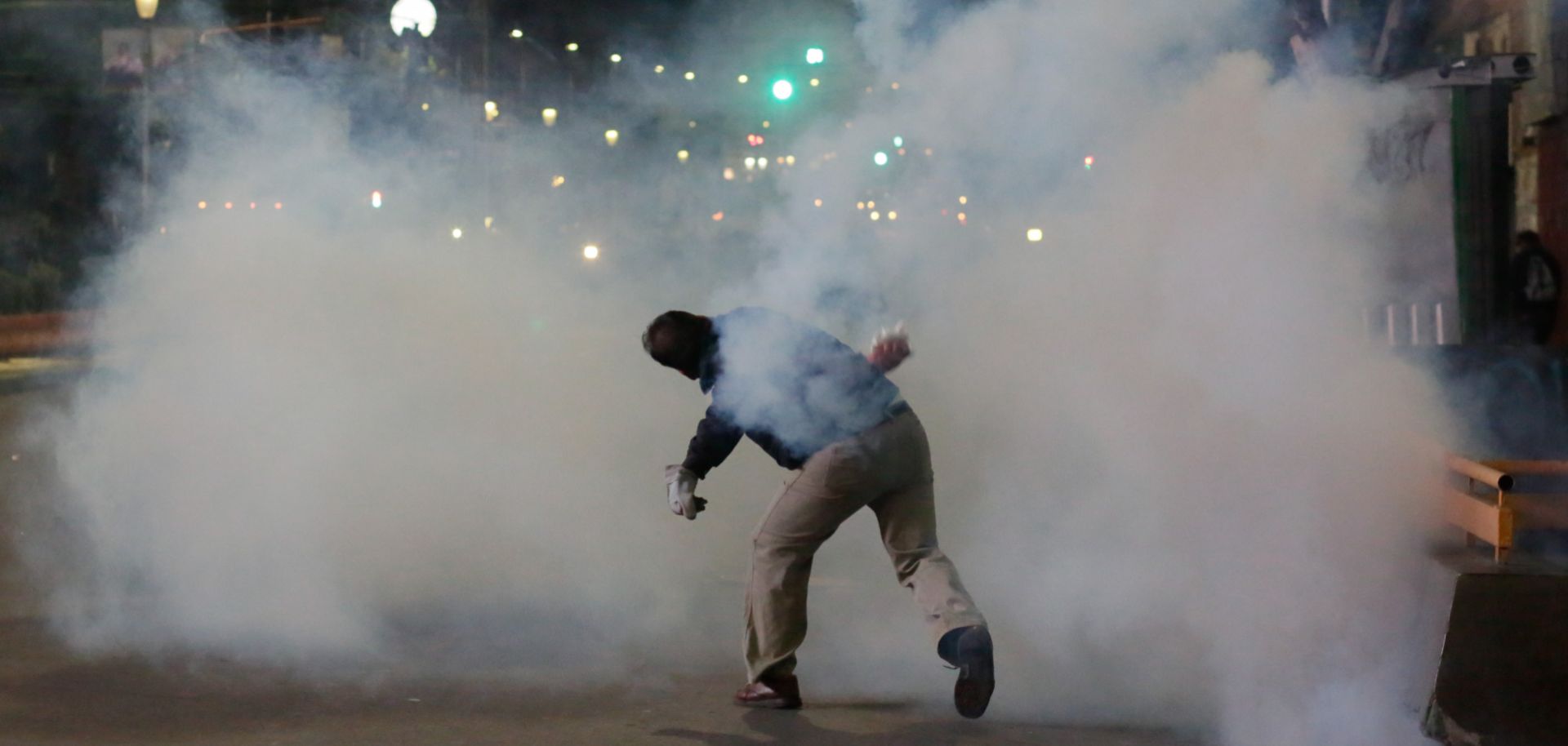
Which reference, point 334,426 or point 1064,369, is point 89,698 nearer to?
point 334,426

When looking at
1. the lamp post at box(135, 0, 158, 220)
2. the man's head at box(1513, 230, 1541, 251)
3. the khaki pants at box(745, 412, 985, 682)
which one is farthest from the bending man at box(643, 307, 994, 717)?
the lamp post at box(135, 0, 158, 220)

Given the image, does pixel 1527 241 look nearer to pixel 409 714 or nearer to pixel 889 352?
pixel 889 352

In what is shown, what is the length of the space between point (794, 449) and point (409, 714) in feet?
4.45

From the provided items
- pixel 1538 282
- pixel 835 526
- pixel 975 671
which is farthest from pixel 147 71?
pixel 975 671

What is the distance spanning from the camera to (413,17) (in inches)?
554

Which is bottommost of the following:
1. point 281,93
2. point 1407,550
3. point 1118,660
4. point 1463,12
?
point 1118,660

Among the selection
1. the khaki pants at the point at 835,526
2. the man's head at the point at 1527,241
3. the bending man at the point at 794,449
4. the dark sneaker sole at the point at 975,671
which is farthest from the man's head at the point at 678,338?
the man's head at the point at 1527,241

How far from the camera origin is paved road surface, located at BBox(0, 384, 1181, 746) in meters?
4.45

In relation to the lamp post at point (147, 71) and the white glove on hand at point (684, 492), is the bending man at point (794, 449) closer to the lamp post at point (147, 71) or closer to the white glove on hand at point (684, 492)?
the white glove on hand at point (684, 492)

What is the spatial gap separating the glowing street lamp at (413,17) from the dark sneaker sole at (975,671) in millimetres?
10892

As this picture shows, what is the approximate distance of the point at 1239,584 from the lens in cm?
483

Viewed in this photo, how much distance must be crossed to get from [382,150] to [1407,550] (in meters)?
6.69

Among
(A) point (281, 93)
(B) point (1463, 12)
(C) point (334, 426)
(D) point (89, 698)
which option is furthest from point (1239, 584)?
(B) point (1463, 12)

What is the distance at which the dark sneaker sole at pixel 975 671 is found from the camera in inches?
173
